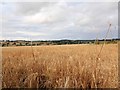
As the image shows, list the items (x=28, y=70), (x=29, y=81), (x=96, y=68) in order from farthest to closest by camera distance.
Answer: (x=28, y=70) → (x=96, y=68) → (x=29, y=81)

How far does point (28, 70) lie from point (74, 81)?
32.6 inches

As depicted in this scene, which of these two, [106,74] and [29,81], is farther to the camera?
[106,74]

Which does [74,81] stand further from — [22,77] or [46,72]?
[22,77]

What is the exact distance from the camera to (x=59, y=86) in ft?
9.04

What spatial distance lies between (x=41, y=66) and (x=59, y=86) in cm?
89

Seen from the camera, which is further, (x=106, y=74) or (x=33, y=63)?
(x=33, y=63)

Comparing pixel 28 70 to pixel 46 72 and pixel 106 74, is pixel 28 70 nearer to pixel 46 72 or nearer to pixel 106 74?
pixel 46 72

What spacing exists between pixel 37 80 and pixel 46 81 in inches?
4.7

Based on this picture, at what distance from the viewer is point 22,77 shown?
326 centimetres

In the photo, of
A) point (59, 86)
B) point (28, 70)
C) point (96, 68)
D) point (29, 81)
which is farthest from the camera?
point (28, 70)

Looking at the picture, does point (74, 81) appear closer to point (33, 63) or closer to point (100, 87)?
point (100, 87)

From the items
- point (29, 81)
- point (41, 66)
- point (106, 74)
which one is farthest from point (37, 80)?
point (106, 74)

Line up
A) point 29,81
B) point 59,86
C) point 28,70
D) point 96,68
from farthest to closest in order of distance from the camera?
point 28,70 → point 96,68 → point 29,81 → point 59,86

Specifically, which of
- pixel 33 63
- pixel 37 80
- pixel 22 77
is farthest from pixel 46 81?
pixel 33 63
